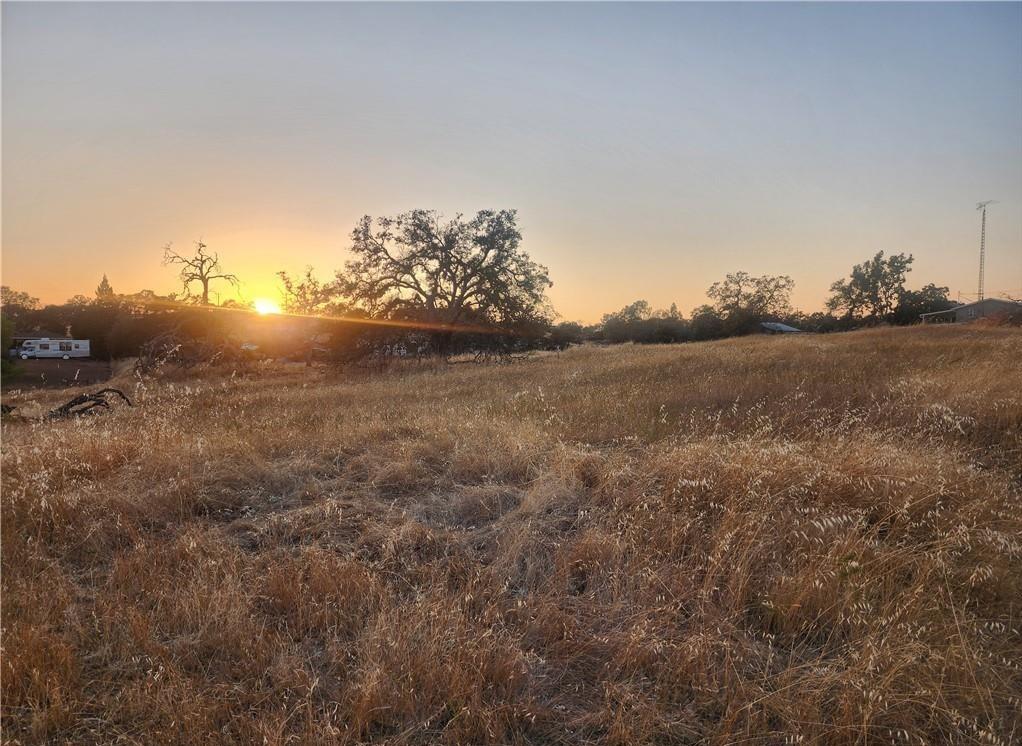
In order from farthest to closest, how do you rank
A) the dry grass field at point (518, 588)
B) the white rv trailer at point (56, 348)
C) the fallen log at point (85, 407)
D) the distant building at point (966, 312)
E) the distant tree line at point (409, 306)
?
1. the distant building at point (966, 312)
2. the white rv trailer at point (56, 348)
3. the distant tree line at point (409, 306)
4. the fallen log at point (85, 407)
5. the dry grass field at point (518, 588)

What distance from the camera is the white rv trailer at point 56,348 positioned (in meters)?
40.8

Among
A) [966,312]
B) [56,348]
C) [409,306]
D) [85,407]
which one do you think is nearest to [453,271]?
[409,306]

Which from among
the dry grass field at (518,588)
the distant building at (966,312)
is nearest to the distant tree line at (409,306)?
the dry grass field at (518,588)

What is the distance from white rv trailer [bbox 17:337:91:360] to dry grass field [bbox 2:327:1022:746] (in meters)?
47.9

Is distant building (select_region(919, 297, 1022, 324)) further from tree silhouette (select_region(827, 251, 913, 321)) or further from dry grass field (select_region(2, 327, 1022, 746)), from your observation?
dry grass field (select_region(2, 327, 1022, 746))

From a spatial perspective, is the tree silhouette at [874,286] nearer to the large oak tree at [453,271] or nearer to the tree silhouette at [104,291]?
the large oak tree at [453,271]

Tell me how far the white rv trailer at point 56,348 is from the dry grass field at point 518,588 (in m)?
47.9

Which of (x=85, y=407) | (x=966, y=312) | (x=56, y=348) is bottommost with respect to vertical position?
(x=85, y=407)

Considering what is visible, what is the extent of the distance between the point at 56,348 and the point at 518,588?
182 feet

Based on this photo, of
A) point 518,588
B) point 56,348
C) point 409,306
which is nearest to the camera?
point 518,588

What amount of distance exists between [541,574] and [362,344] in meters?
21.7

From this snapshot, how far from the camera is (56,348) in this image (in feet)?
136

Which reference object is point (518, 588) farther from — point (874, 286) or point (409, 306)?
point (874, 286)

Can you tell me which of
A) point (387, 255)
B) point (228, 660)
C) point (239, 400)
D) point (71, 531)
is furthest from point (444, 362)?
point (228, 660)
